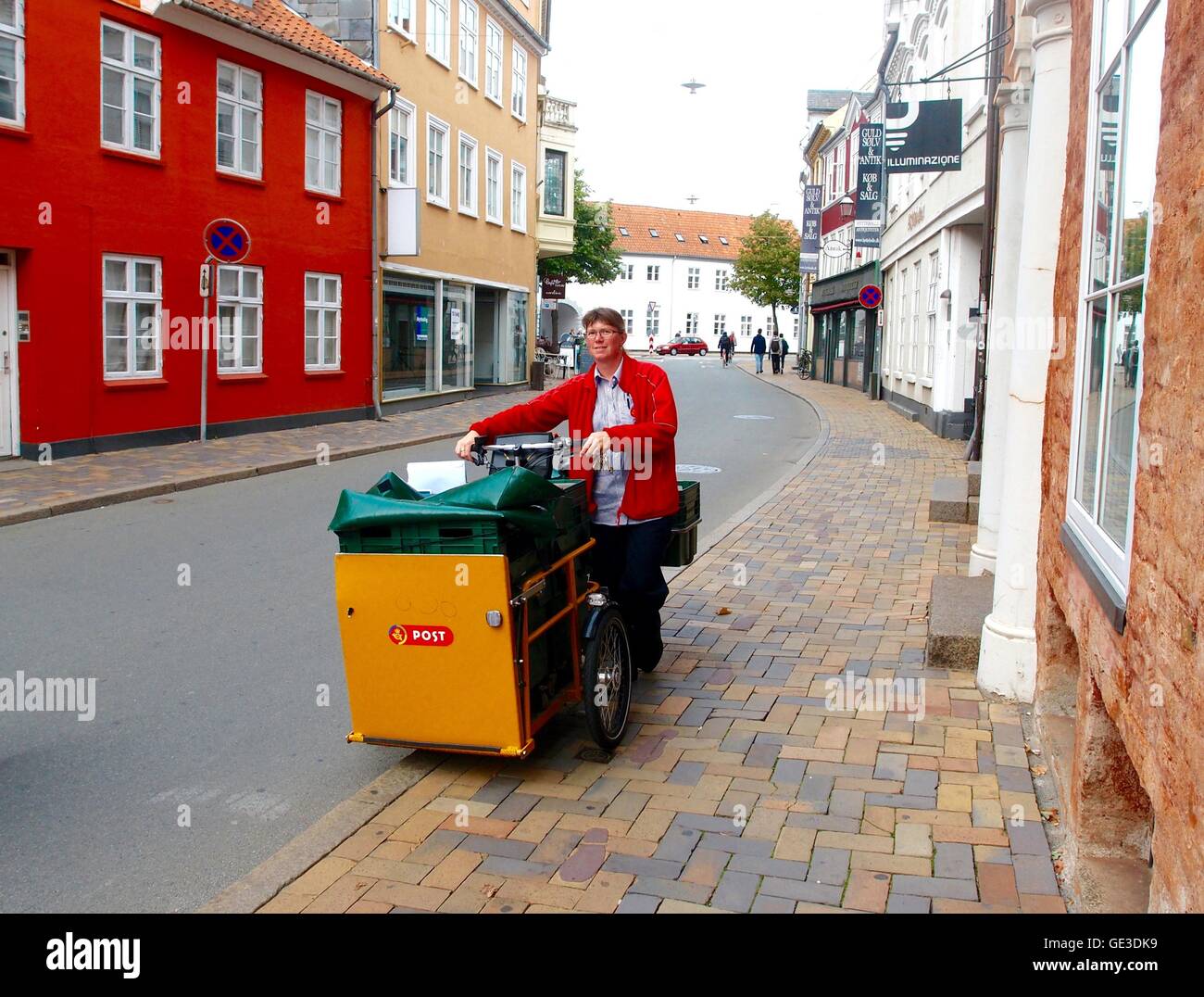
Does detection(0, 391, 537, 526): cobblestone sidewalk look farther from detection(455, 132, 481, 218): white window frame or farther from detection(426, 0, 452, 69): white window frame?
detection(426, 0, 452, 69): white window frame

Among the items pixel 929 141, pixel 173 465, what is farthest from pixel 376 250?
pixel 929 141

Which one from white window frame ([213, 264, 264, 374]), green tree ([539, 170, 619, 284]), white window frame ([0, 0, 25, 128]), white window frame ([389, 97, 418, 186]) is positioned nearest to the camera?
white window frame ([0, 0, 25, 128])

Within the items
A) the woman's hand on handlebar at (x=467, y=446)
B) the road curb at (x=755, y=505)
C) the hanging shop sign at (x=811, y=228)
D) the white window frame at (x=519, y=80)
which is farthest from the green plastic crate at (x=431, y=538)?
the hanging shop sign at (x=811, y=228)

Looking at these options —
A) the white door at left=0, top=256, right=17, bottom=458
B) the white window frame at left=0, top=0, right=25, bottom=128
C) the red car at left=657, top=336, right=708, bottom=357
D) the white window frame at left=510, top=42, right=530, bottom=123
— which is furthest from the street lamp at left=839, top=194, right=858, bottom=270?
the red car at left=657, top=336, right=708, bottom=357

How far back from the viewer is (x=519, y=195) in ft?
109

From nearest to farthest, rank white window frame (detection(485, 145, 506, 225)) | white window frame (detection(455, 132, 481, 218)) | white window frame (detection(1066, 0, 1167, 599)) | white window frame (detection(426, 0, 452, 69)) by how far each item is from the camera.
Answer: white window frame (detection(1066, 0, 1167, 599))
white window frame (detection(426, 0, 452, 69))
white window frame (detection(455, 132, 481, 218))
white window frame (detection(485, 145, 506, 225))

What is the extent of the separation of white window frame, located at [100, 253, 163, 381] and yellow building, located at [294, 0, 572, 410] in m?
6.81

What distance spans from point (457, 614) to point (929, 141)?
15.0 m

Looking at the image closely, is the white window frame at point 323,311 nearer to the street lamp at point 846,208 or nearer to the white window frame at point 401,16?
the white window frame at point 401,16

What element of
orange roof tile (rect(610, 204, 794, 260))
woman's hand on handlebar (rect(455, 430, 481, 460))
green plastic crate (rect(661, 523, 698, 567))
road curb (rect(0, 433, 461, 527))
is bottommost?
road curb (rect(0, 433, 461, 527))

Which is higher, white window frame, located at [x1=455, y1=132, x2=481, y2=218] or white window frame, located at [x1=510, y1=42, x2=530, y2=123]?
white window frame, located at [x1=510, y1=42, x2=530, y2=123]

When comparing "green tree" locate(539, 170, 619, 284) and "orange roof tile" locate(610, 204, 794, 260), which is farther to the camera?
"orange roof tile" locate(610, 204, 794, 260)

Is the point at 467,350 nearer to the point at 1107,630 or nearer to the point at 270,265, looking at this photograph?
the point at 270,265

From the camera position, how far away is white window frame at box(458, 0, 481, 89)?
2783cm
